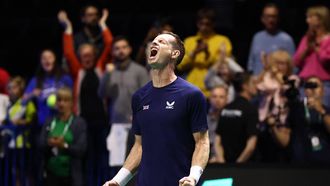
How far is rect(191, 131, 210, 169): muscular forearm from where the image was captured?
695cm

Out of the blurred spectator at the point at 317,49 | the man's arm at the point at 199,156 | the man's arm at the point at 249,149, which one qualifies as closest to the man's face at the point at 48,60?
the man's arm at the point at 249,149

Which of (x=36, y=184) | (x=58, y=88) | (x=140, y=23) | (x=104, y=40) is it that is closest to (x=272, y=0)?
(x=140, y=23)

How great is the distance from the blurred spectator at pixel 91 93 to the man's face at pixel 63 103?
434 mm

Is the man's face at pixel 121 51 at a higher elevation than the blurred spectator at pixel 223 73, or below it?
higher

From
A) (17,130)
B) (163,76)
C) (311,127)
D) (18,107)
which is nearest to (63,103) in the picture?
(17,130)

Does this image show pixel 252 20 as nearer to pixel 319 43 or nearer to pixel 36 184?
pixel 319 43

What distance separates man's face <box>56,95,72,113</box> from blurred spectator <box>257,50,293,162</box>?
233cm

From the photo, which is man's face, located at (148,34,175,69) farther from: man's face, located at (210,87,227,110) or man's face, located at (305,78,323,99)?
man's face, located at (210,87,227,110)

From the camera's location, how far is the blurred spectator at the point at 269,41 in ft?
38.5

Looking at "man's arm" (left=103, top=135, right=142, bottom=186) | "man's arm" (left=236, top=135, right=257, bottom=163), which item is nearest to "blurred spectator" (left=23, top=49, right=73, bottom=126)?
"man's arm" (left=236, top=135, right=257, bottom=163)

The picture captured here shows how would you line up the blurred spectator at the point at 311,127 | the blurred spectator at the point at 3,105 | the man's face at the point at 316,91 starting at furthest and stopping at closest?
the blurred spectator at the point at 3,105 < the man's face at the point at 316,91 < the blurred spectator at the point at 311,127

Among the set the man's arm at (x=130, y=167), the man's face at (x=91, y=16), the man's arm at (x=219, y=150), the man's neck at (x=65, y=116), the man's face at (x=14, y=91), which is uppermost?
the man's face at (x=91, y=16)

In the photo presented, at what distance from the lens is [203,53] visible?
11672 millimetres

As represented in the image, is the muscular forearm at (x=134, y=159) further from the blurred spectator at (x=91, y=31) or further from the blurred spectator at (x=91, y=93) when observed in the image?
the blurred spectator at (x=91, y=31)
